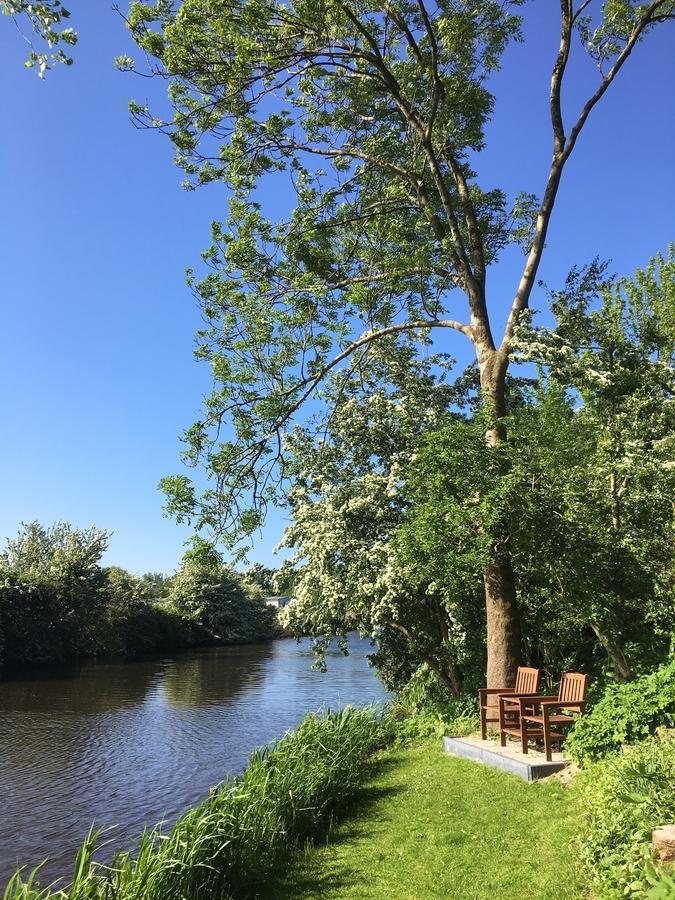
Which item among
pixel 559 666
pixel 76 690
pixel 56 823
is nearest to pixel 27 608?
pixel 76 690

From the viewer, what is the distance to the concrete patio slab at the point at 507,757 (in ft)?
27.1

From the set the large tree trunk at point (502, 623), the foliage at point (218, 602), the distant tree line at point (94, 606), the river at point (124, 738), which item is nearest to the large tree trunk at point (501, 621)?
the large tree trunk at point (502, 623)

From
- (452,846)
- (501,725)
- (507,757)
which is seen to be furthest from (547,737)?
(452,846)

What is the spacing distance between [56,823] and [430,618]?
339 inches

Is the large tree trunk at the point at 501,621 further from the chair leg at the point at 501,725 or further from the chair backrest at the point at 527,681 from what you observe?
the chair leg at the point at 501,725

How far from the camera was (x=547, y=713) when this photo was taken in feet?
27.9

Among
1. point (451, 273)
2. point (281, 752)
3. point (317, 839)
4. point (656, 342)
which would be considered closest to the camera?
point (317, 839)

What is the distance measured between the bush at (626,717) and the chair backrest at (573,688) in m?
0.92

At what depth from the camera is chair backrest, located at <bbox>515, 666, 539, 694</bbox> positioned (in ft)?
33.5

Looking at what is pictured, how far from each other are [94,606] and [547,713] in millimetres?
46624

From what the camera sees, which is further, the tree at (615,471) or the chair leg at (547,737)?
the tree at (615,471)

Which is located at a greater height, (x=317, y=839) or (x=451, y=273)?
(x=451, y=273)

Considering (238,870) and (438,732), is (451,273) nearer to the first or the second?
(438,732)

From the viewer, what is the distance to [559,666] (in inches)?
515
